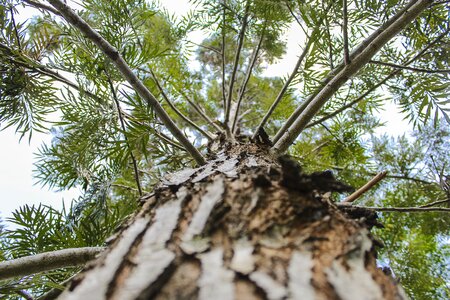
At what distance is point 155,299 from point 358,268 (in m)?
0.26

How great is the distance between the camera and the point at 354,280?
0.37 meters

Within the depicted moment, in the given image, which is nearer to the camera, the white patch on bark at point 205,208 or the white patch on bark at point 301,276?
the white patch on bark at point 301,276

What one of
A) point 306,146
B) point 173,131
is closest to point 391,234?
point 306,146

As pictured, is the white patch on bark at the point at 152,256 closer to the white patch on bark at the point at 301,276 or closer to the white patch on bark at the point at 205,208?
the white patch on bark at the point at 205,208

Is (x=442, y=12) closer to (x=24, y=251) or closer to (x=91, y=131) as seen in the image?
(x=91, y=131)

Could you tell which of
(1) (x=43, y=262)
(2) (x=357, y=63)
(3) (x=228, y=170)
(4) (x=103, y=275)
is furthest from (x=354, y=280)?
(2) (x=357, y=63)

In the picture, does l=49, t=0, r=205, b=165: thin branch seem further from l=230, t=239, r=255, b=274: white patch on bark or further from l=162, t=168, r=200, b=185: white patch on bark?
l=230, t=239, r=255, b=274: white patch on bark

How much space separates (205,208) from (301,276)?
0.65 ft

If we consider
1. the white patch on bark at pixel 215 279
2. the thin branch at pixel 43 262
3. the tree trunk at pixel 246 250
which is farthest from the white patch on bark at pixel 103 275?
the thin branch at pixel 43 262

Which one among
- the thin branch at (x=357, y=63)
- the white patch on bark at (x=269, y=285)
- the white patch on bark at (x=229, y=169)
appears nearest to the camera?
the white patch on bark at (x=269, y=285)

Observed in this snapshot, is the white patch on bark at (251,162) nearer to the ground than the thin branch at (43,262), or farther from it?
farther from it

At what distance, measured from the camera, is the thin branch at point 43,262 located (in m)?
0.86

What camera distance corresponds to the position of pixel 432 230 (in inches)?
101

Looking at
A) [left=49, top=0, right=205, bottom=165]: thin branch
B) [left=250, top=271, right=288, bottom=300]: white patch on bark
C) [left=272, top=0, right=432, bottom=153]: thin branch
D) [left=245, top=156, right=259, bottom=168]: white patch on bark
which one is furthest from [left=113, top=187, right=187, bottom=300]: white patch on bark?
[left=272, top=0, right=432, bottom=153]: thin branch
